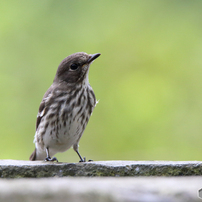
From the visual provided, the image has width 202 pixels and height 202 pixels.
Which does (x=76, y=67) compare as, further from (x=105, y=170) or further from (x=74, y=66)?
(x=105, y=170)

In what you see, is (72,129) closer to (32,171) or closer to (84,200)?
(32,171)

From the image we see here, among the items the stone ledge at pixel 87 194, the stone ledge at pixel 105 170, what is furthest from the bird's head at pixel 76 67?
the stone ledge at pixel 87 194

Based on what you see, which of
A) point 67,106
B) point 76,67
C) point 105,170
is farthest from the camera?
point 76,67

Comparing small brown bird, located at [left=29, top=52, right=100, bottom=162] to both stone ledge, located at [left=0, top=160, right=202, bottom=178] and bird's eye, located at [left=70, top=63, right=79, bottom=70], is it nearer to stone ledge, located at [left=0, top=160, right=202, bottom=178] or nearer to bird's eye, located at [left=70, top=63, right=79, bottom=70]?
bird's eye, located at [left=70, top=63, right=79, bottom=70]

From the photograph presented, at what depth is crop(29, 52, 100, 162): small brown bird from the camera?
4.69 metres

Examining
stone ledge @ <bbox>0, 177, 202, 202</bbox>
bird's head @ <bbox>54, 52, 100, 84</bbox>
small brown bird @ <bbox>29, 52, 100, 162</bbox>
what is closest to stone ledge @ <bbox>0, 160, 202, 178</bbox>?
small brown bird @ <bbox>29, 52, 100, 162</bbox>

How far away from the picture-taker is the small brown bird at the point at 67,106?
15.4 feet

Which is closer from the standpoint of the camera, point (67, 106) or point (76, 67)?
point (67, 106)

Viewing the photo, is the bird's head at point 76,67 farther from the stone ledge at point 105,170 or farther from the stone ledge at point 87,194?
the stone ledge at point 87,194

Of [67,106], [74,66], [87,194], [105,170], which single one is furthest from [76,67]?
[87,194]

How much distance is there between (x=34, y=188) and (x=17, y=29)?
6582mm

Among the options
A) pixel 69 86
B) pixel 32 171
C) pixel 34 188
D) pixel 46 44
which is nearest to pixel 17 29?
pixel 46 44

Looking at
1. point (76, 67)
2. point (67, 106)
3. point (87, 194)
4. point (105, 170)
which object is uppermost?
point (76, 67)

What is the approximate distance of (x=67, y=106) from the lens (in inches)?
185
